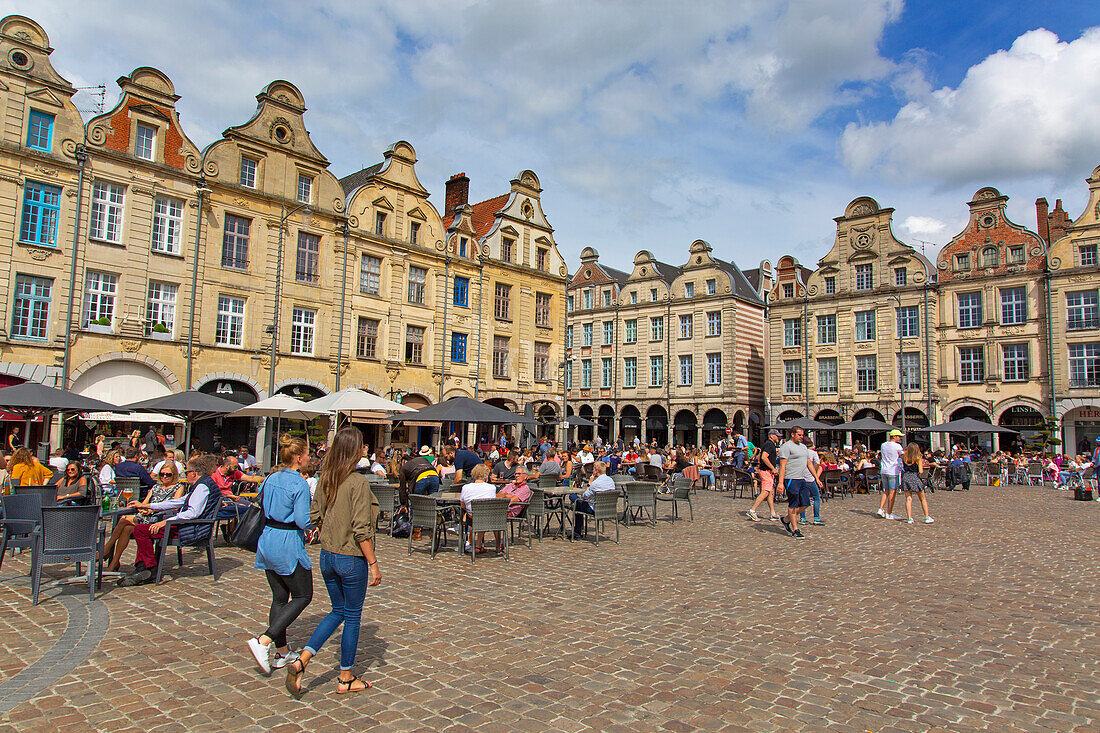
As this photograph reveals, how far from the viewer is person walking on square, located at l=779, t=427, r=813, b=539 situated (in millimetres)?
12352

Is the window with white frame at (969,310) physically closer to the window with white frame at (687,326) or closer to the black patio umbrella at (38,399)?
the window with white frame at (687,326)

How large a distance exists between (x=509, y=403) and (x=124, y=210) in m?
17.7

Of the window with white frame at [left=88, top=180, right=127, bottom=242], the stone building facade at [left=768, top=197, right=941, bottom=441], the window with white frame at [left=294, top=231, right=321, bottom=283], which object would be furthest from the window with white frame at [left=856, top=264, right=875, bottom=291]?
the window with white frame at [left=88, top=180, right=127, bottom=242]

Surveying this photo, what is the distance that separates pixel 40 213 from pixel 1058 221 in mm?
44973

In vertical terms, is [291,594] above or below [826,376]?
below

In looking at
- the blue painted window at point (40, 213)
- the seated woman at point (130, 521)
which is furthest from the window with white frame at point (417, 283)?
the seated woman at point (130, 521)

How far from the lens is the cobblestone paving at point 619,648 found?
176 inches

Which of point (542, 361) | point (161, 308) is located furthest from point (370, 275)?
point (542, 361)

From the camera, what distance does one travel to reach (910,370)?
36.6 m

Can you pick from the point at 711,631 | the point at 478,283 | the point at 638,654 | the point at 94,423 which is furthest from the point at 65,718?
the point at 478,283

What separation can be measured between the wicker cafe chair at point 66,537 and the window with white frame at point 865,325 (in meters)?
38.3

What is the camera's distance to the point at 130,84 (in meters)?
22.3

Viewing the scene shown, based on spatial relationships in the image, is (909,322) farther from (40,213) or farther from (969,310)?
(40,213)

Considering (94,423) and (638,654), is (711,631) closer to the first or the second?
(638,654)
